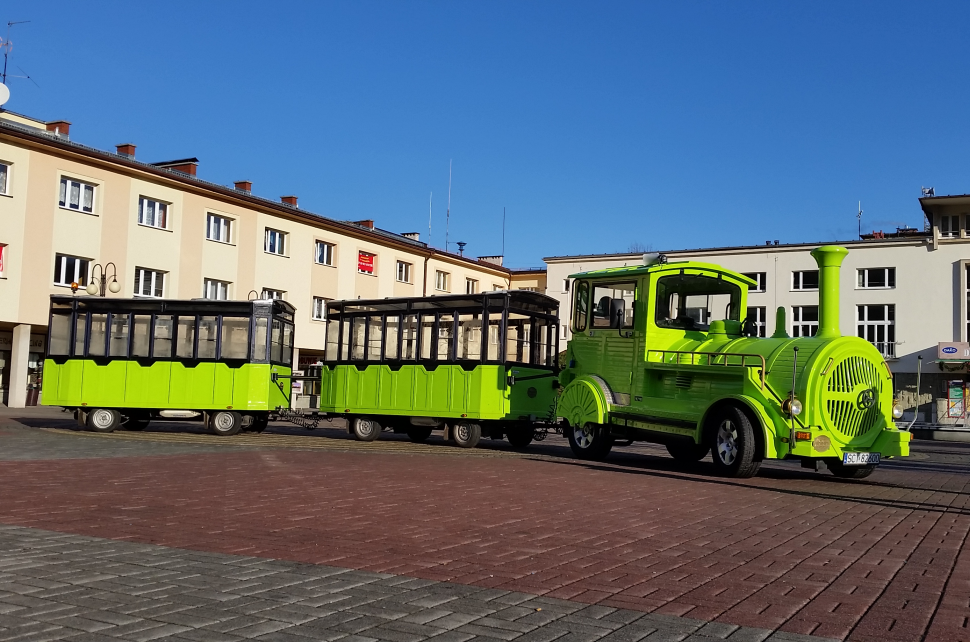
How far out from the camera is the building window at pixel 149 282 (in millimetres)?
36344

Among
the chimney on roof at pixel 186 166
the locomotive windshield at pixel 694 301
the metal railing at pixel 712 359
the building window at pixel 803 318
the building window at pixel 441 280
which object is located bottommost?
the metal railing at pixel 712 359

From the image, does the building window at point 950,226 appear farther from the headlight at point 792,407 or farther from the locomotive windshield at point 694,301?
the headlight at point 792,407

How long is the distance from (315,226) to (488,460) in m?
30.8

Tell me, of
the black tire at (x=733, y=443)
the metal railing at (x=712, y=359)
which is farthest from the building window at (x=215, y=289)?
the black tire at (x=733, y=443)

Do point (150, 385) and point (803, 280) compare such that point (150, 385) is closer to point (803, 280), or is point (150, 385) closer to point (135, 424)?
point (135, 424)

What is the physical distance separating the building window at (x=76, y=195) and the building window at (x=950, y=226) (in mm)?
44973

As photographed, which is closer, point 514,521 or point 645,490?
point 514,521

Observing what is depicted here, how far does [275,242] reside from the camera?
42.9m

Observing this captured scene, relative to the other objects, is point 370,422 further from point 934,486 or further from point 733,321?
point 934,486

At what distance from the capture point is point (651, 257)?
16281 mm

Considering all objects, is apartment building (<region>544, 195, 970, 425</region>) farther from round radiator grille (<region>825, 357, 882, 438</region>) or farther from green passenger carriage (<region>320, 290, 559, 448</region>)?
round radiator grille (<region>825, 357, 882, 438</region>)

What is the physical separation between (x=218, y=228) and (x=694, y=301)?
28.3 metres

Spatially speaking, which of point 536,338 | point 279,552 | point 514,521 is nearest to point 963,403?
point 536,338

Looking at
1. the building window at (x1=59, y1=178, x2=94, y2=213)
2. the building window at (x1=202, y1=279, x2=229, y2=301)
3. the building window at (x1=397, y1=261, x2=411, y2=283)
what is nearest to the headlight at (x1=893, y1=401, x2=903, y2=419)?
the building window at (x1=59, y1=178, x2=94, y2=213)
